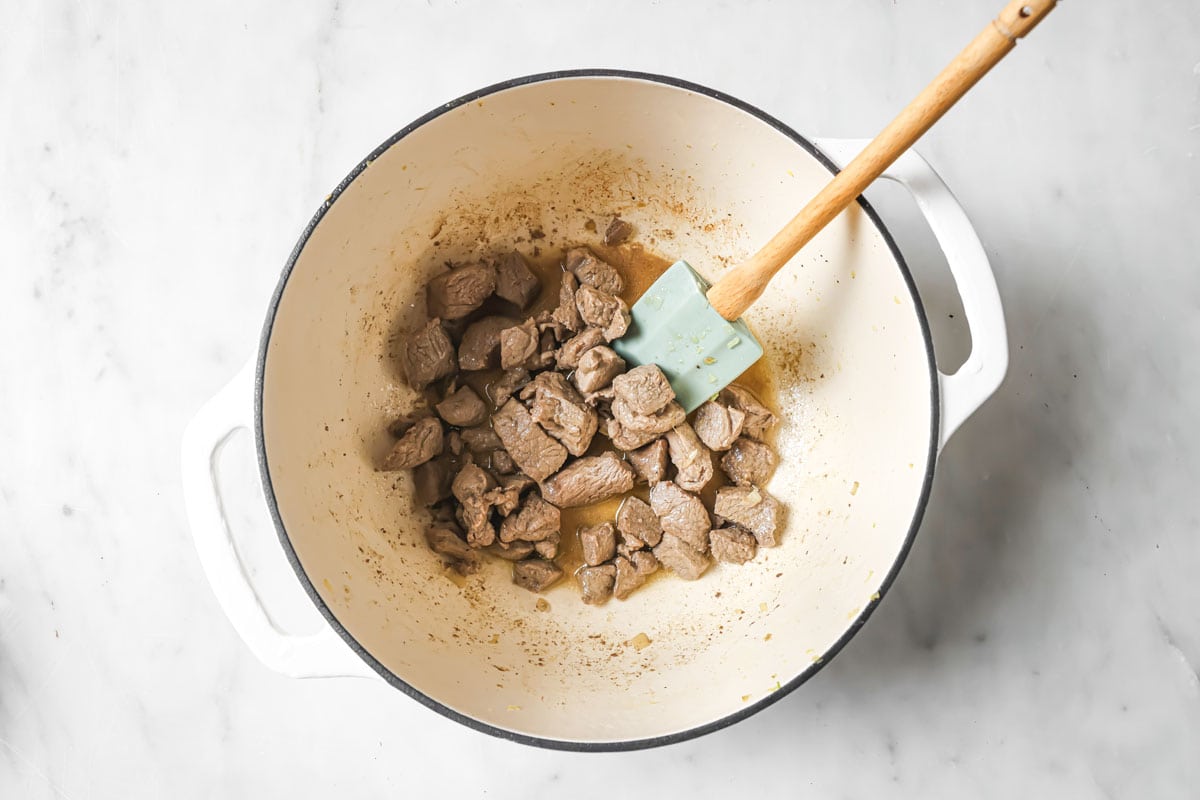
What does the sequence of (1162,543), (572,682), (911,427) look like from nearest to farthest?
(911,427), (572,682), (1162,543)

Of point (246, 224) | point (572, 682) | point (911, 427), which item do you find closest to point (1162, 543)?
point (911, 427)

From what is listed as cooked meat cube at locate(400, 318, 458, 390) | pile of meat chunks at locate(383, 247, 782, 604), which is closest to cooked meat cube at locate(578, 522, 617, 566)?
pile of meat chunks at locate(383, 247, 782, 604)

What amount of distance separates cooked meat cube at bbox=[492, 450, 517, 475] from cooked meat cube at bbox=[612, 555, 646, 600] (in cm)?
39

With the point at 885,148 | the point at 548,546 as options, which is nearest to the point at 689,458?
the point at 548,546

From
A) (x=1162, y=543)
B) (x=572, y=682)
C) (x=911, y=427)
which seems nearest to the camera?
(x=911, y=427)

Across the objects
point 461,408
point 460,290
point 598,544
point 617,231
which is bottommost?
point 598,544

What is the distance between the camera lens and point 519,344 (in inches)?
91.3

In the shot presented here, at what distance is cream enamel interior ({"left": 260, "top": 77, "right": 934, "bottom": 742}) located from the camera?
76.5 inches

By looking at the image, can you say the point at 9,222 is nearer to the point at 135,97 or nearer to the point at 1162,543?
the point at 135,97

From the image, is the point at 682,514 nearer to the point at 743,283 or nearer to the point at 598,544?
the point at 598,544

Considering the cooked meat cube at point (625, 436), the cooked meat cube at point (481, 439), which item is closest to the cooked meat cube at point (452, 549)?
the cooked meat cube at point (481, 439)

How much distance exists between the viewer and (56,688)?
2.39 m

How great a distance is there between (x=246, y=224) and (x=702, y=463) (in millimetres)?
1351

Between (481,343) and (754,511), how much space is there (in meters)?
0.83
